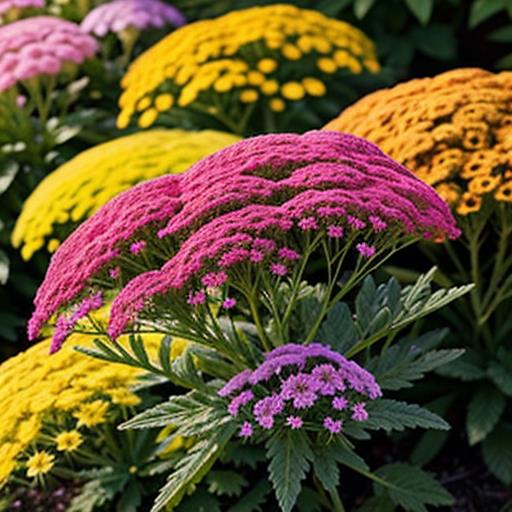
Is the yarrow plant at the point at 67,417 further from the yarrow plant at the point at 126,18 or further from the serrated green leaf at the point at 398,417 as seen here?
the yarrow plant at the point at 126,18

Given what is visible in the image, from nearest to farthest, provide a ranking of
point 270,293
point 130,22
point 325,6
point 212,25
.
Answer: point 270,293 → point 212,25 → point 130,22 → point 325,6

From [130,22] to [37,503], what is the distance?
102 inches

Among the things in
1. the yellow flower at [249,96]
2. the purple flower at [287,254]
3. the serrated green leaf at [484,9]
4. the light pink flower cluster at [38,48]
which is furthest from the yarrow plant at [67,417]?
the serrated green leaf at [484,9]

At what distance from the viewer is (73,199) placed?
357 cm

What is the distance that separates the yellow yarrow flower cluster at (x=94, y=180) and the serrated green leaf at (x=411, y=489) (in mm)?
1320

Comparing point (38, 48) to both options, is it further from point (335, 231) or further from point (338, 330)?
point (335, 231)

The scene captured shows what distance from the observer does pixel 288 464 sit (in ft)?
7.51

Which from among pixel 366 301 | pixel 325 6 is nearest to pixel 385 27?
pixel 325 6

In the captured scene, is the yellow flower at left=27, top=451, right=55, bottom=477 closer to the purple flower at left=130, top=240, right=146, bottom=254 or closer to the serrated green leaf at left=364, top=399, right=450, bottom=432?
the purple flower at left=130, top=240, right=146, bottom=254

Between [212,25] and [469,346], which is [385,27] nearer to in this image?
[212,25]

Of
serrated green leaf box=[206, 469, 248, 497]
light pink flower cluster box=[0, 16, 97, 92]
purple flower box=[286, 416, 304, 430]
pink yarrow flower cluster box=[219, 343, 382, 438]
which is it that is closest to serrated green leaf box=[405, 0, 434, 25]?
light pink flower cluster box=[0, 16, 97, 92]

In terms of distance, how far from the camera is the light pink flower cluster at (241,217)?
7.30ft

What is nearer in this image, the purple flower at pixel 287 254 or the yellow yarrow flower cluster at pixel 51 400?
the purple flower at pixel 287 254

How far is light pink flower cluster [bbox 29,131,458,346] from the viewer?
2.22m
